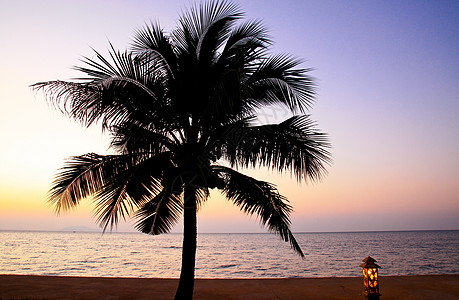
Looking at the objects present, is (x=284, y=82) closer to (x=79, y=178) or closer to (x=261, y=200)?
(x=261, y=200)

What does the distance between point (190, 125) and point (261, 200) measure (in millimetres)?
2000

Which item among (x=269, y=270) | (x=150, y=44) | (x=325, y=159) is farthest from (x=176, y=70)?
(x=269, y=270)

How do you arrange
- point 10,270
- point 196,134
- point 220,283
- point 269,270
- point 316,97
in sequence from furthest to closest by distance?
1. point 269,270
2. point 10,270
3. point 220,283
4. point 316,97
5. point 196,134

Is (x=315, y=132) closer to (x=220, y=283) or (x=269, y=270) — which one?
(x=220, y=283)

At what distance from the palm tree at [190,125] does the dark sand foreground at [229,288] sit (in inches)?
88.6

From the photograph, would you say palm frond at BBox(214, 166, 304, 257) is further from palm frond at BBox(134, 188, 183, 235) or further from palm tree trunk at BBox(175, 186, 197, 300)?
palm frond at BBox(134, 188, 183, 235)

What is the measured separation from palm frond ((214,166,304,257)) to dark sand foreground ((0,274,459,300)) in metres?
2.54

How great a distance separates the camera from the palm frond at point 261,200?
584 centimetres

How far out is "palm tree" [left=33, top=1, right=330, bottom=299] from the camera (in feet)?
18.8

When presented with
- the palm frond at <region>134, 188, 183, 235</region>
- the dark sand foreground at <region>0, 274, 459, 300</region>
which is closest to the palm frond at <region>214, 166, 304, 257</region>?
the palm frond at <region>134, 188, 183, 235</region>

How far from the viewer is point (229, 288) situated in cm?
847

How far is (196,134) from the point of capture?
20.9 ft

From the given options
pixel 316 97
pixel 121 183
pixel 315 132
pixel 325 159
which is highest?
pixel 316 97

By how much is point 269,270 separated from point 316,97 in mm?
22813
